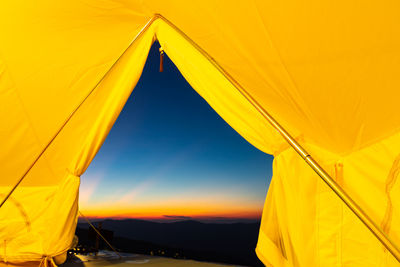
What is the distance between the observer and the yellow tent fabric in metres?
0.91

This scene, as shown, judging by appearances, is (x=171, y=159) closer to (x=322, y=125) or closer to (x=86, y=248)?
(x=86, y=248)

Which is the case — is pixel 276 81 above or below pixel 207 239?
above

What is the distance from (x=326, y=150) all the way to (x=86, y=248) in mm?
4054

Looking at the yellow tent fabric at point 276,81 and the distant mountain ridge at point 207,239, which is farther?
the distant mountain ridge at point 207,239

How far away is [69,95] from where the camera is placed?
6.19 feet

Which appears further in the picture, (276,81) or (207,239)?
(207,239)

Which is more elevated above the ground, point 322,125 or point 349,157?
point 322,125

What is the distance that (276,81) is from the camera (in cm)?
111

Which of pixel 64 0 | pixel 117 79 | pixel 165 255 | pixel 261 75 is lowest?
pixel 165 255

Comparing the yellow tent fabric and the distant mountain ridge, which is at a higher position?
the yellow tent fabric

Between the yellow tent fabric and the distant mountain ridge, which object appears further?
the distant mountain ridge

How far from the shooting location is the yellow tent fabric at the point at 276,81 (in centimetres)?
91

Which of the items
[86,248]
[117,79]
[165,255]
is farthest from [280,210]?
[86,248]

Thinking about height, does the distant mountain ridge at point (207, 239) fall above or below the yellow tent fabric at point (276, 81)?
below
